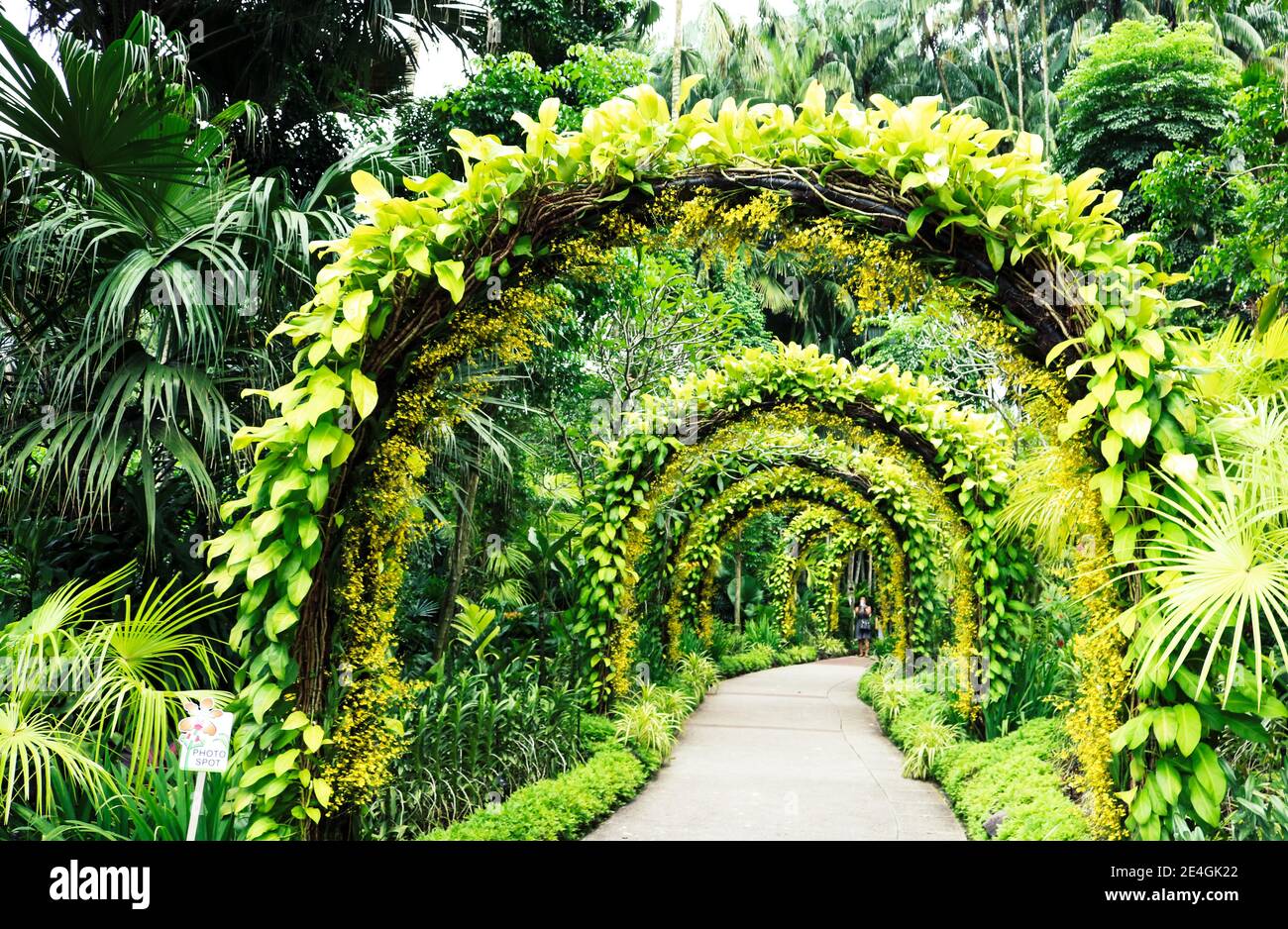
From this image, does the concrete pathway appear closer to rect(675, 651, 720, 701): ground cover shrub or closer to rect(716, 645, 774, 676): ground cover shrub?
rect(675, 651, 720, 701): ground cover shrub

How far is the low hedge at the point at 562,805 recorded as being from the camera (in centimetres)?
439

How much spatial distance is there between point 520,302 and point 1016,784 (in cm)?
422

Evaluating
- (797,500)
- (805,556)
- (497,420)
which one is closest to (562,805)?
(497,420)

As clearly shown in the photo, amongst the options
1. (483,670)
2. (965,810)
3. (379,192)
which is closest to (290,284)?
(379,192)

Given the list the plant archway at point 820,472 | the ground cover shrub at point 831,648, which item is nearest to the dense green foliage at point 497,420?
the plant archway at point 820,472

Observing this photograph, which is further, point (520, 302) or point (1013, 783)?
point (1013, 783)

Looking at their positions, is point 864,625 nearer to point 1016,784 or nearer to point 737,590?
point 737,590

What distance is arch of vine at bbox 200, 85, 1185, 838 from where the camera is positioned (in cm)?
294

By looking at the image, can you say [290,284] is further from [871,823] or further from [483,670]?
[871,823]

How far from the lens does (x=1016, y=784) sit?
17.0ft

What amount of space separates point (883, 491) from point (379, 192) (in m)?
7.41

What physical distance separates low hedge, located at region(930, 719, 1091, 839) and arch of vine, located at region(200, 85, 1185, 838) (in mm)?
1387

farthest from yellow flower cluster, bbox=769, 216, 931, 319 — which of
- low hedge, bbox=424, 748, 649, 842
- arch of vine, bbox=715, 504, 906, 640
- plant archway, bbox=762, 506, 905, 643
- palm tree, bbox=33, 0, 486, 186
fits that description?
plant archway, bbox=762, 506, 905, 643
